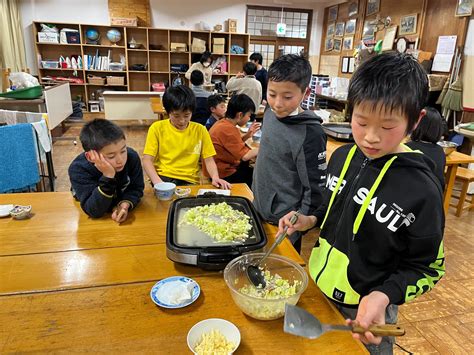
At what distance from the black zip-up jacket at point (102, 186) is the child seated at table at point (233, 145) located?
1.14m

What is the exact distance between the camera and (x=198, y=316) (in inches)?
35.7

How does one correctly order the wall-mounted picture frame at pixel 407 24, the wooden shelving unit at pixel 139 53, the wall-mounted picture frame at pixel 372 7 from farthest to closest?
the wooden shelving unit at pixel 139 53 → the wall-mounted picture frame at pixel 372 7 → the wall-mounted picture frame at pixel 407 24

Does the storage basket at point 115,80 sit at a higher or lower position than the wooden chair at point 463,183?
higher

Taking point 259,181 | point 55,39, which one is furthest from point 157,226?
point 55,39

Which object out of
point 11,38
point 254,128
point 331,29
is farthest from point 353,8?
point 11,38

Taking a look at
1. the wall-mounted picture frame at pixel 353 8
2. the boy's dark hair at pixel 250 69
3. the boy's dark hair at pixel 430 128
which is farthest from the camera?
the wall-mounted picture frame at pixel 353 8

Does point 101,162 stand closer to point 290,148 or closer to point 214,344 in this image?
point 290,148

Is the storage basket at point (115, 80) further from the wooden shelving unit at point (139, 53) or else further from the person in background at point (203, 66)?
the person in background at point (203, 66)

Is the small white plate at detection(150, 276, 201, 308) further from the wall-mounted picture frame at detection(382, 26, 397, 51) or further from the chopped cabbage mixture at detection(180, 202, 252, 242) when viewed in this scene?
the wall-mounted picture frame at detection(382, 26, 397, 51)

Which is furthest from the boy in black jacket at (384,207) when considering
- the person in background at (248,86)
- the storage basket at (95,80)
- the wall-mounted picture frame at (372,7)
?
the storage basket at (95,80)

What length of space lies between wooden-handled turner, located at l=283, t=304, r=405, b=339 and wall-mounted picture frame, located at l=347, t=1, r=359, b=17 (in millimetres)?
7047

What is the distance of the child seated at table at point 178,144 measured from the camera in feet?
6.88

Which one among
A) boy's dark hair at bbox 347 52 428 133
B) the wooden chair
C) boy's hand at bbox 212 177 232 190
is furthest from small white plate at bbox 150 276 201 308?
the wooden chair

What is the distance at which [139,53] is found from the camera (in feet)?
25.2
